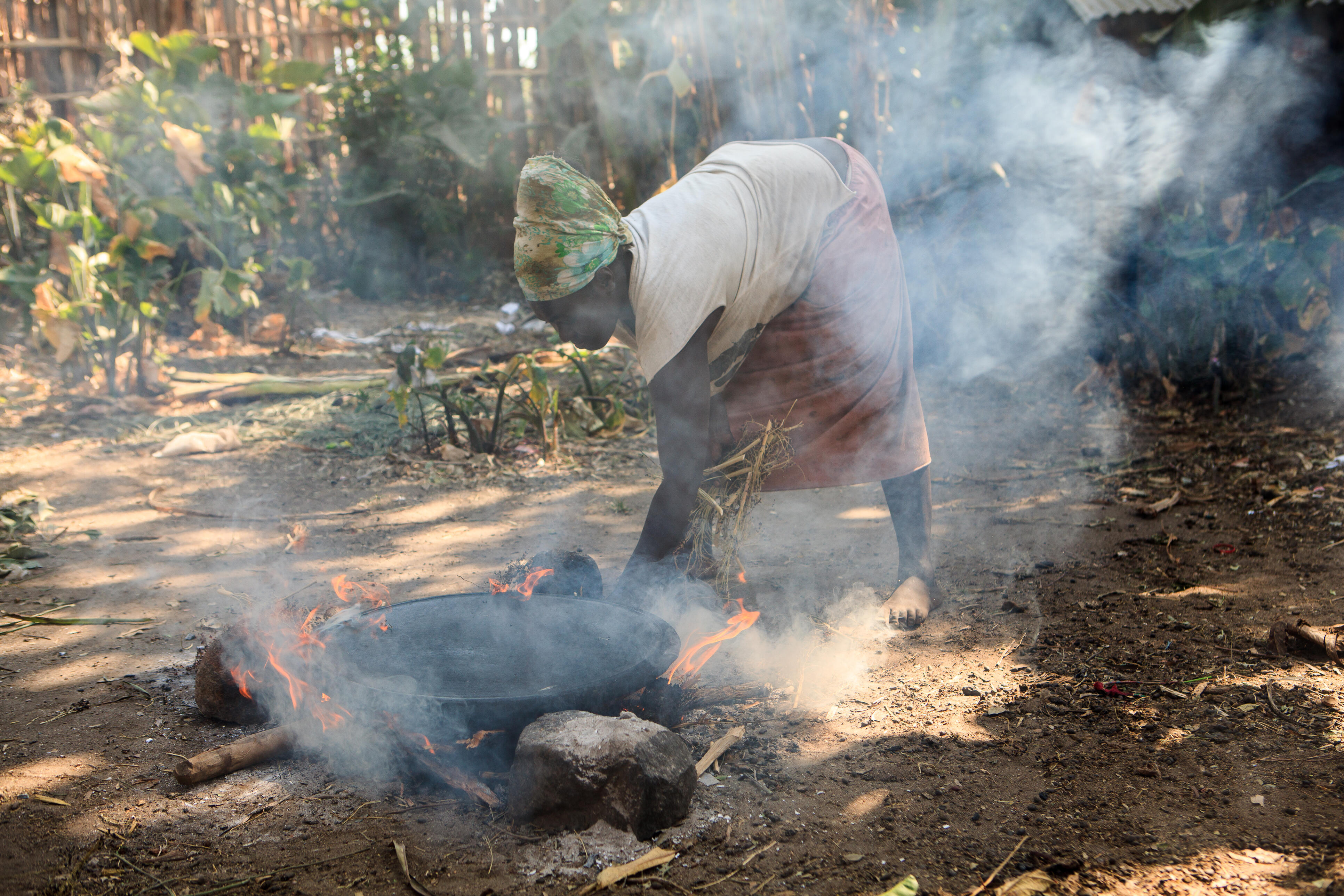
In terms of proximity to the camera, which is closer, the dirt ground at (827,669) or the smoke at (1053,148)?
the dirt ground at (827,669)

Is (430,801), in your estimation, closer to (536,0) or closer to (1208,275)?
(1208,275)

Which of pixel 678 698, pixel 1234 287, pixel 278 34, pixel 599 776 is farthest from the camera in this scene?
pixel 278 34

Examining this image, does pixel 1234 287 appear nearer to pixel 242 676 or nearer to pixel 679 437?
pixel 679 437

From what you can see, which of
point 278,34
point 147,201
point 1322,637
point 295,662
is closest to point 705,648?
point 295,662

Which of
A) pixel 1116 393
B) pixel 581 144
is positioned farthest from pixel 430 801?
pixel 581 144

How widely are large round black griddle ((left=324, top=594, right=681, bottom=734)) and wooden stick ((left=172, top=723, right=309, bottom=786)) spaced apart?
247 millimetres

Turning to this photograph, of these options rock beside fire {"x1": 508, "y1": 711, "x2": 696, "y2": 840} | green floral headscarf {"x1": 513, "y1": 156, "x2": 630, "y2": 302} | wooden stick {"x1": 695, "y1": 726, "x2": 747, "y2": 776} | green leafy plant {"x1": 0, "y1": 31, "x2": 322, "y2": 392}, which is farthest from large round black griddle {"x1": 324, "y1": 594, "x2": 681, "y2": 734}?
green leafy plant {"x1": 0, "y1": 31, "x2": 322, "y2": 392}

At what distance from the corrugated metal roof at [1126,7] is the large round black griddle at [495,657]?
4.89 meters

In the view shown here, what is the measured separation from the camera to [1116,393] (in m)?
5.23

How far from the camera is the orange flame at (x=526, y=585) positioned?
252 cm

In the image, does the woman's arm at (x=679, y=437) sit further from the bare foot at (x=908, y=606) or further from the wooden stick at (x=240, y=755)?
the wooden stick at (x=240, y=755)

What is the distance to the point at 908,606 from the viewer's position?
284cm

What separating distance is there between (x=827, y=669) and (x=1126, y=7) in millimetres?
4700

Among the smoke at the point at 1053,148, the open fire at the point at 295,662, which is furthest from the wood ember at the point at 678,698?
the smoke at the point at 1053,148
